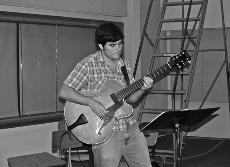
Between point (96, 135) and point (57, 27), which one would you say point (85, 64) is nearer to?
point (96, 135)

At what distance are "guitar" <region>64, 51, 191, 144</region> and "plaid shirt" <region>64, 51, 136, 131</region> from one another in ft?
0.13

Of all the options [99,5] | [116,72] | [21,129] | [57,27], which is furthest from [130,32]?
[116,72]

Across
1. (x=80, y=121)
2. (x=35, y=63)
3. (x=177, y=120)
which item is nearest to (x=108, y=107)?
(x=80, y=121)

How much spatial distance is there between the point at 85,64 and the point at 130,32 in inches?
150

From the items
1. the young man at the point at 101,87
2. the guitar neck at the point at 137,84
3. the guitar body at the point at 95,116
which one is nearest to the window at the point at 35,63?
the guitar body at the point at 95,116

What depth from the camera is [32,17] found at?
17.2 ft

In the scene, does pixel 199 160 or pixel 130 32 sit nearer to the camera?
pixel 199 160

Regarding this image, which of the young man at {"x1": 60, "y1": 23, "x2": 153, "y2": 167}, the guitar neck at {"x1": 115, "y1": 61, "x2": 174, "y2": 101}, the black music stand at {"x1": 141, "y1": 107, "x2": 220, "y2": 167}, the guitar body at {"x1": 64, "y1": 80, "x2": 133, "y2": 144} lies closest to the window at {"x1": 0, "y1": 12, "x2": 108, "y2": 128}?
the guitar body at {"x1": 64, "y1": 80, "x2": 133, "y2": 144}

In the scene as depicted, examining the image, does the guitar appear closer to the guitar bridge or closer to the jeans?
the guitar bridge

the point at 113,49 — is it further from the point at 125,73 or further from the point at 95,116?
the point at 95,116

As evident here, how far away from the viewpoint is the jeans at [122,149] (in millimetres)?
2961

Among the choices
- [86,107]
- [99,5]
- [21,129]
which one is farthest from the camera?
[99,5]

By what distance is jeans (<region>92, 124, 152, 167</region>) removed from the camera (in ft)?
9.71

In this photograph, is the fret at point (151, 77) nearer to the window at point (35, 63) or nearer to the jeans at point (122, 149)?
the jeans at point (122, 149)
